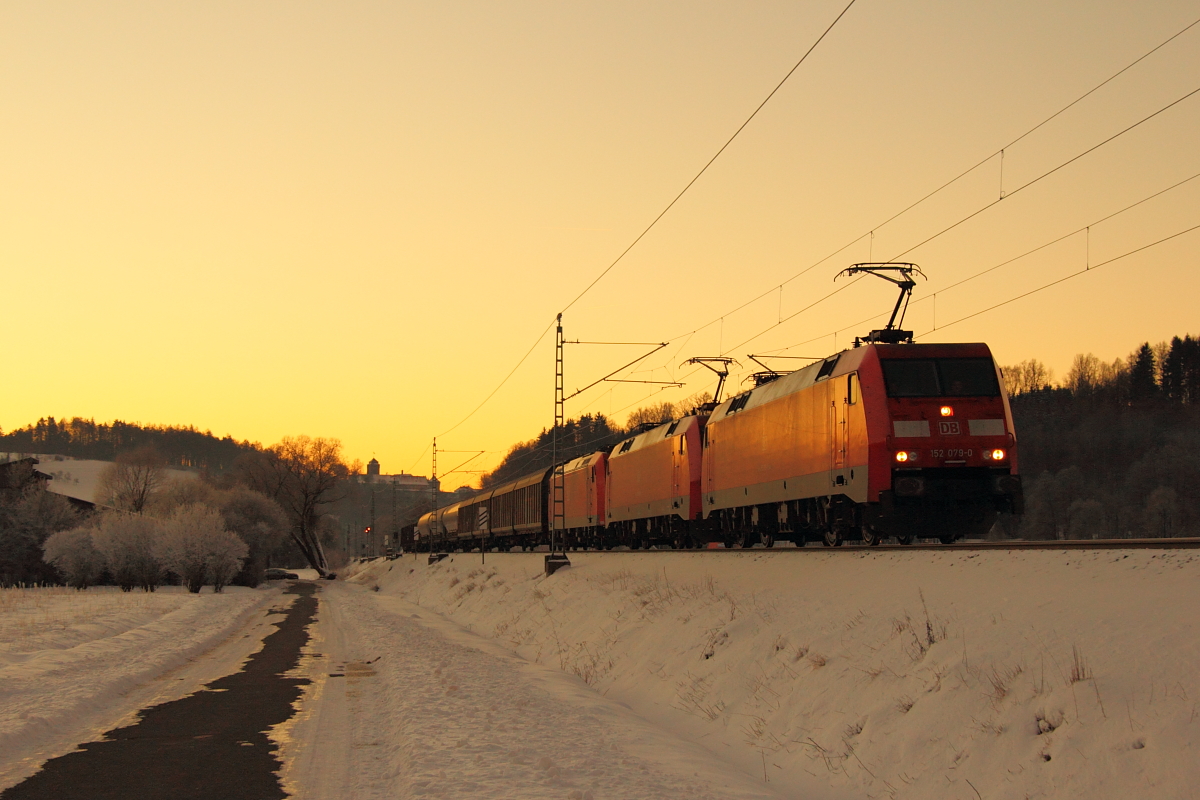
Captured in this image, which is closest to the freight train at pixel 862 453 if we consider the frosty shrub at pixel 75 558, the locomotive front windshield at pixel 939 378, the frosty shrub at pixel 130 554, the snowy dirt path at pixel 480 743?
the locomotive front windshield at pixel 939 378

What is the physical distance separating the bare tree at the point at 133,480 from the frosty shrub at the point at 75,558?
114 ft

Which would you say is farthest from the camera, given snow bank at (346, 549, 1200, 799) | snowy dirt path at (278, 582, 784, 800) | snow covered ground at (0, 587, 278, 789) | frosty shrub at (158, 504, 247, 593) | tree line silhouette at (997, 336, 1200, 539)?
tree line silhouette at (997, 336, 1200, 539)

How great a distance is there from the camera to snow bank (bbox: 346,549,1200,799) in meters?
7.54

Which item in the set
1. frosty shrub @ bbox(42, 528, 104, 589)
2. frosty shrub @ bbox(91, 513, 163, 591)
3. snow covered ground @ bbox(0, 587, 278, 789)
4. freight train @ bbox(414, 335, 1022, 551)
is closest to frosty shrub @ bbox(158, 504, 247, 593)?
frosty shrub @ bbox(91, 513, 163, 591)

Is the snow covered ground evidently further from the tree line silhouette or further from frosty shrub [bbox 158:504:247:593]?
the tree line silhouette

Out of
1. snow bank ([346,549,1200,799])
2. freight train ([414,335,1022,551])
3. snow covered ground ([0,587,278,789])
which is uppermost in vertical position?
freight train ([414,335,1022,551])

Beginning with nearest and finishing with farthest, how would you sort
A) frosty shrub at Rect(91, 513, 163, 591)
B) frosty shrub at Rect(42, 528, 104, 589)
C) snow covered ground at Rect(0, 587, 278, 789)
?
snow covered ground at Rect(0, 587, 278, 789), frosty shrub at Rect(91, 513, 163, 591), frosty shrub at Rect(42, 528, 104, 589)

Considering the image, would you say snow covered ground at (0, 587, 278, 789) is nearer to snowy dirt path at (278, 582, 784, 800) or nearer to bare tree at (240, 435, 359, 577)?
snowy dirt path at (278, 582, 784, 800)

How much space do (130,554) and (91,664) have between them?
4418 cm

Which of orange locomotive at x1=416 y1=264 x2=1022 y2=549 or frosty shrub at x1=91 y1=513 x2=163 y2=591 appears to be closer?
orange locomotive at x1=416 y1=264 x2=1022 y2=549

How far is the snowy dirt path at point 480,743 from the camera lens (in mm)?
8984

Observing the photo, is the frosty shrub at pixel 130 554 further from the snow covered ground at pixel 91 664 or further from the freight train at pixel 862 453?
the freight train at pixel 862 453

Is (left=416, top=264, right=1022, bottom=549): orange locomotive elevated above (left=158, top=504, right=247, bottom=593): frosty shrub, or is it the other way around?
(left=416, top=264, right=1022, bottom=549): orange locomotive

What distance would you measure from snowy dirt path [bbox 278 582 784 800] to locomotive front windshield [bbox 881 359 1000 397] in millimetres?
7746
